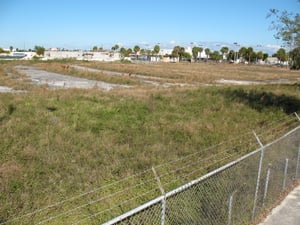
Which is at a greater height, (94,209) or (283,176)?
(283,176)

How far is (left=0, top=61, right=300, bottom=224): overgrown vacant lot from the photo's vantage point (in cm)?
699

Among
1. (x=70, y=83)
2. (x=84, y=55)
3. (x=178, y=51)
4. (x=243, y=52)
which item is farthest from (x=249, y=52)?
(x=70, y=83)

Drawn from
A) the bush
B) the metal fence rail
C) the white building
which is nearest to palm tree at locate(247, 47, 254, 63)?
the white building

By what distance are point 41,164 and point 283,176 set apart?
19.5 feet

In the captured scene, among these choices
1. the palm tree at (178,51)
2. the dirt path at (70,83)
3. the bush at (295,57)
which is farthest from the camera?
the palm tree at (178,51)

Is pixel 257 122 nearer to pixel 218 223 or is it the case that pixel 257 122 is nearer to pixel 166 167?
pixel 166 167

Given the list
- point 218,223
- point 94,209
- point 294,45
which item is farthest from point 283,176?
point 294,45

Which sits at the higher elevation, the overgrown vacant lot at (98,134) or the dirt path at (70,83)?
the dirt path at (70,83)

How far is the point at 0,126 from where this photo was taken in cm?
1105

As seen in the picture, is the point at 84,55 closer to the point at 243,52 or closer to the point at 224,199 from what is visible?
the point at 243,52

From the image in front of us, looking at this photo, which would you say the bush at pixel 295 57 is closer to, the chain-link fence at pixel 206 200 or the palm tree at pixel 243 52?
the chain-link fence at pixel 206 200

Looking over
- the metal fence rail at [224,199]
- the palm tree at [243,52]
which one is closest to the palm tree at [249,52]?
the palm tree at [243,52]

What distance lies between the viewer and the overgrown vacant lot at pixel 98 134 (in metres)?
6.99

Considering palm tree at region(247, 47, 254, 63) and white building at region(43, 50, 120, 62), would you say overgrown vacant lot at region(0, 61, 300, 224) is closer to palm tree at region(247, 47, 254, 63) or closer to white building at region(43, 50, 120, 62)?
palm tree at region(247, 47, 254, 63)
